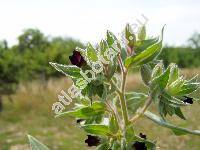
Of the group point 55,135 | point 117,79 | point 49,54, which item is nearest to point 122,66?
point 117,79

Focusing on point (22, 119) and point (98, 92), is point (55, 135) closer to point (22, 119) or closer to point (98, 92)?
point (22, 119)

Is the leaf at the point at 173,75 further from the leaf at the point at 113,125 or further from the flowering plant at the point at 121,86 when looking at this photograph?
the leaf at the point at 113,125

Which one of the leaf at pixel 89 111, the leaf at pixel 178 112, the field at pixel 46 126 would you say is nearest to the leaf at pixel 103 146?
the leaf at pixel 89 111

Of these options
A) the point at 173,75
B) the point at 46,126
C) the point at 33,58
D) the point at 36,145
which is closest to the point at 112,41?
the point at 173,75

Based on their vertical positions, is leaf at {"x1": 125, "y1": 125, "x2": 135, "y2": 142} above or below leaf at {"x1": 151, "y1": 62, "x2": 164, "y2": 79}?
below

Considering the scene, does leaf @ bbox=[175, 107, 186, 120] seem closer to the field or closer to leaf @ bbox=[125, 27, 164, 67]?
leaf @ bbox=[125, 27, 164, 67]

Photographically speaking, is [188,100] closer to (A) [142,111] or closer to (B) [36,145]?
(A) [142,111]

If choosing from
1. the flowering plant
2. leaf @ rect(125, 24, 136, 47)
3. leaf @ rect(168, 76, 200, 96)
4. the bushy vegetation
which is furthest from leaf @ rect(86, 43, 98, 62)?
the bushy vegetation
